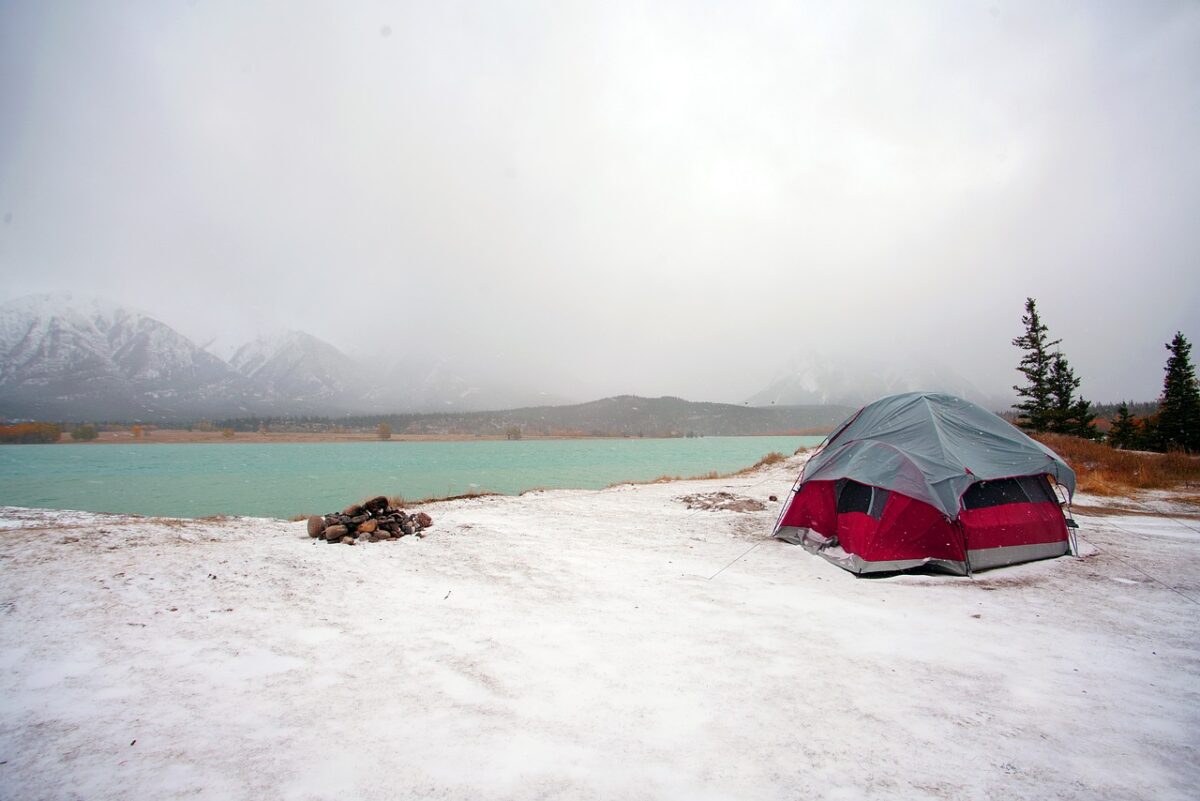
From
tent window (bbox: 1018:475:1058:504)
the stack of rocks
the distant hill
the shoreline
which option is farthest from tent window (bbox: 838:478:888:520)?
the distant hill

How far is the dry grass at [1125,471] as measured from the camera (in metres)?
16.9

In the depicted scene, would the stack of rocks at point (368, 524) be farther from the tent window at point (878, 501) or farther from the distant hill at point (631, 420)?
the distant hill at point (631, 420)

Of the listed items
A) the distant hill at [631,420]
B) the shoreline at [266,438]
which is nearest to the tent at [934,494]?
the shoreline at [266,438]

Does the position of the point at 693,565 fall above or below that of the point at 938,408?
below

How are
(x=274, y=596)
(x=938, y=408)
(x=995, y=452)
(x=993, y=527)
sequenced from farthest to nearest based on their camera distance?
(x=938, y=408)
(x=995, y=452)
(x=993, y=527)
(x=274, y=596)

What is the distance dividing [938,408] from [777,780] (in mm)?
8364

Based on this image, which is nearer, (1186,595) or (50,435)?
(1186,595)

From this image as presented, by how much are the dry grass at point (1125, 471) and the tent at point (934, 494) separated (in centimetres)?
1152

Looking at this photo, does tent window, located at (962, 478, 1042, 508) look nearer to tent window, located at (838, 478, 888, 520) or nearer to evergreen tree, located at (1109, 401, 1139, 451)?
tent window, located at (838, 478, 888, 520)

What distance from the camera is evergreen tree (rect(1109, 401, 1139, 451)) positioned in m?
37.1

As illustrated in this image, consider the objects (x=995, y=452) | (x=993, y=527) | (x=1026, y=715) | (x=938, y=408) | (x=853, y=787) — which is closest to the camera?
(x=853, y=787)

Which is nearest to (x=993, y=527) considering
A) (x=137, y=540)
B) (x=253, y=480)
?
(x=137, y=540)

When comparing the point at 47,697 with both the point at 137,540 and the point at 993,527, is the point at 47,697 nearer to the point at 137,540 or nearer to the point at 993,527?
the point at 137,540

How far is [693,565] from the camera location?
8.41m
